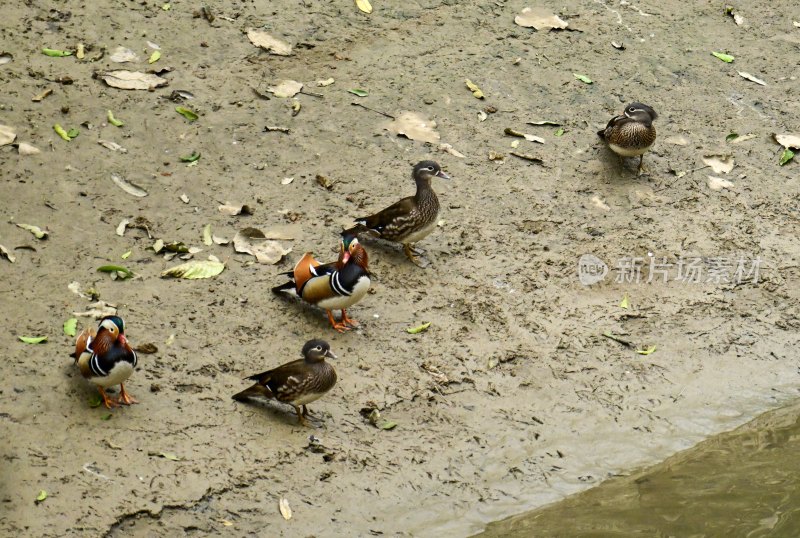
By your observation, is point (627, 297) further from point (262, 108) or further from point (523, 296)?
point (262, 108)

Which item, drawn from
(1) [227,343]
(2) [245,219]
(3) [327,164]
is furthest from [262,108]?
(1) [227,343]

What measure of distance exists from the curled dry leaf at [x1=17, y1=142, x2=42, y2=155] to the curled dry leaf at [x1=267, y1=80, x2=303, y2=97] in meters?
2.31

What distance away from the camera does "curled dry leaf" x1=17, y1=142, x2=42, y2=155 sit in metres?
9.04

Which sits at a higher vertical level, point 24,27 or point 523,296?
point 24,27

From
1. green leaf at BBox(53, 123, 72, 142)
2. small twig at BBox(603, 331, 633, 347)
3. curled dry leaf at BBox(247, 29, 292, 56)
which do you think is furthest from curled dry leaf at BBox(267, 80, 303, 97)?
A: small twig at BBox(603, 331, 633, 347)

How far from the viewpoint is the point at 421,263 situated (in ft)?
29.6

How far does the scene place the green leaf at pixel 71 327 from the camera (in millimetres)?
7527

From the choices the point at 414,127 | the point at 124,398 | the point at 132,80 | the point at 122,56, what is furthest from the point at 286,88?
the point at 124,398

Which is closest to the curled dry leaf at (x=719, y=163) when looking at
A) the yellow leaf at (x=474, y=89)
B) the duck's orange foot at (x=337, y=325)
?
the yellow leaf at (x=474, y=89)

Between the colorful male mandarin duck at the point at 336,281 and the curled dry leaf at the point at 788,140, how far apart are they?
16.4 ft

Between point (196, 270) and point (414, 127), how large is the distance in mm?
2949

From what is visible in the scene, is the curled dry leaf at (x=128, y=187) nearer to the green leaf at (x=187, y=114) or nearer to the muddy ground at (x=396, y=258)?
the muddy ground at (x=396, y=258)

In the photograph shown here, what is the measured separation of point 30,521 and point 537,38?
298 inches

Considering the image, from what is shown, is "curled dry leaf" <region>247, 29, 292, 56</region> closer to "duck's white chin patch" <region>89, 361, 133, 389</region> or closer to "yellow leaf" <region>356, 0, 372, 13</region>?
"yellow leaf" <region>356, 0, 372, 13</region>
